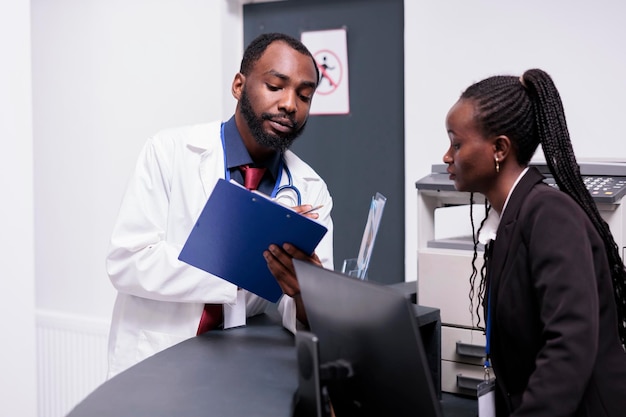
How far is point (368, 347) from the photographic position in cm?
90

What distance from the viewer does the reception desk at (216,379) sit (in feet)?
3.50

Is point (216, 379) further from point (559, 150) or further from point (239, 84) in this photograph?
point (239, 84)

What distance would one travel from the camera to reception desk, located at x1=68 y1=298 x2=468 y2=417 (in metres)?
1.07

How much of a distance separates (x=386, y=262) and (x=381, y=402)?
1.67 metres

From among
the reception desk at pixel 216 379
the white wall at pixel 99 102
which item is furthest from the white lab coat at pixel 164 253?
the white wall at pixel 99 102

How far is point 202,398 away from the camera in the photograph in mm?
1105

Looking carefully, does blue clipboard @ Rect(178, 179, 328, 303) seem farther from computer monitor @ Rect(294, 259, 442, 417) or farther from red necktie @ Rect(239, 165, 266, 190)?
red necktie @ Rect(239, 165, 266, 190)

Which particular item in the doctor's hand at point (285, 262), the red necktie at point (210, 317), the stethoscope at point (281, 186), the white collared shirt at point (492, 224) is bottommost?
the red necktie at point (210, 317)

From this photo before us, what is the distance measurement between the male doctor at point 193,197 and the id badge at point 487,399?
1.47ft

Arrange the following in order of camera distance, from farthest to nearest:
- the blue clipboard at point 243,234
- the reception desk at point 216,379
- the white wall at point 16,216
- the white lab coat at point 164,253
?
the white wall at point 16,216, the white lab coat at point 164,253, the blue clipboard at point 243,234, the reception desk at point 216,379

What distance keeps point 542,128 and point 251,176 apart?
74cm

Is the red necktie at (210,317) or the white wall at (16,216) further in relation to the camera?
the white wall at (16,216)

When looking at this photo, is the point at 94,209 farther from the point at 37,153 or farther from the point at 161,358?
the point at 161,358

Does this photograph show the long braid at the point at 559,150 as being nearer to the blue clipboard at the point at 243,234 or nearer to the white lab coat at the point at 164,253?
the blue clipboard at the point at 243,234
